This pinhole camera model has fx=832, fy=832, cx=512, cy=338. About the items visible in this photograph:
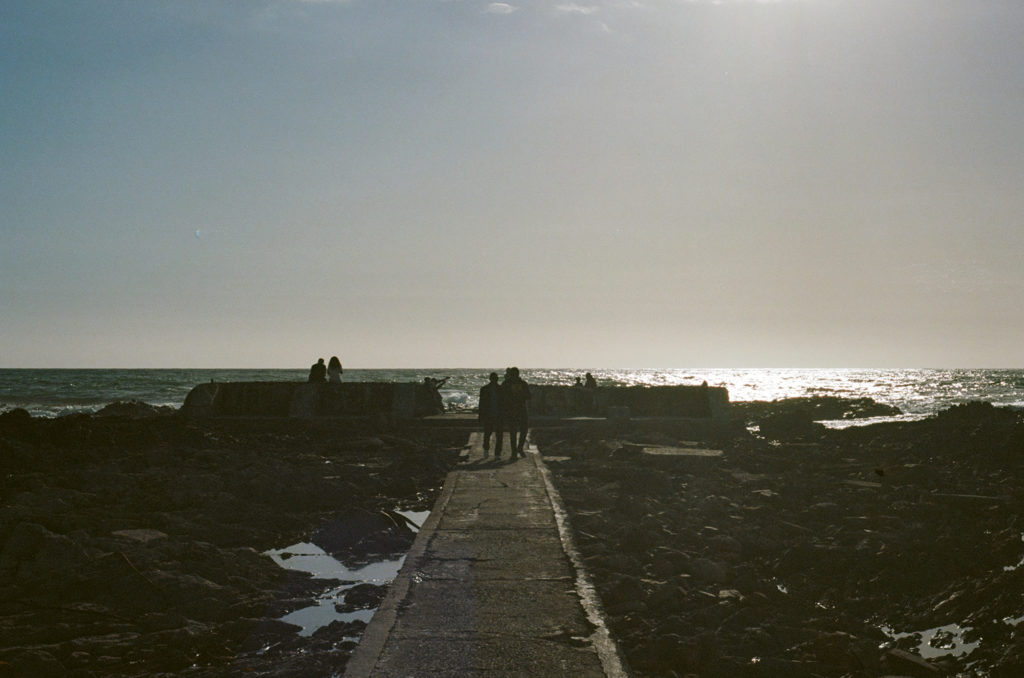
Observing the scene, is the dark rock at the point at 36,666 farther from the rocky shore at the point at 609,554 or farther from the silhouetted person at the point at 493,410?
the silhouetted person at the point at 493,410

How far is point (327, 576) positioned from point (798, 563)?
5019mm

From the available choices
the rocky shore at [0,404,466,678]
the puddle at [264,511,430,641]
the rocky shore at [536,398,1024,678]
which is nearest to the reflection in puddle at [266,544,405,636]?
the puddle at [264,511,430,641]

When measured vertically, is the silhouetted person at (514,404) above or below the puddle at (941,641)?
above

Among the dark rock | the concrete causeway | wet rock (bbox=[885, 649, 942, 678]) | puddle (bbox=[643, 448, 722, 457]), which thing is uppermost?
puddle (bbox=[643, 448, 722, 457])

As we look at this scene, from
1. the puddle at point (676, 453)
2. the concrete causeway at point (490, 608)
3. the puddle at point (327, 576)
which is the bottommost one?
the puddle at point (327, 576)

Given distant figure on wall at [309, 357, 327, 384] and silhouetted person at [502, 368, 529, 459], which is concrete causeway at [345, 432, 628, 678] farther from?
distant figure on wall at [309, 357, 327, 384]

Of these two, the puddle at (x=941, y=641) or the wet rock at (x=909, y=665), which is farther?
the puddle at (x=941, y=641)

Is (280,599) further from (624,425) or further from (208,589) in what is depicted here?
(624,425)

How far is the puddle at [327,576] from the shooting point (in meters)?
7.08

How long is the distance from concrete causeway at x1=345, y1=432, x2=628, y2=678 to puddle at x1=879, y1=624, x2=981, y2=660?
277cm

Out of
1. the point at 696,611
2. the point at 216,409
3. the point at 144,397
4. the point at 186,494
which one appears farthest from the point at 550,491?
the point at 144,397

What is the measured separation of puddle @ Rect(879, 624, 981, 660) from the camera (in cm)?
667

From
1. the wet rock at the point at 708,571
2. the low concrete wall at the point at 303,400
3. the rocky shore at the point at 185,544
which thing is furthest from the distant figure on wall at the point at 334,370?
the wet rock at the point at 708,571

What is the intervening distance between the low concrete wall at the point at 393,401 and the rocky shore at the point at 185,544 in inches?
193
